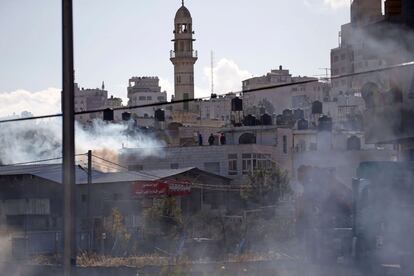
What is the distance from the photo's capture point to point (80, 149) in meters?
71.4

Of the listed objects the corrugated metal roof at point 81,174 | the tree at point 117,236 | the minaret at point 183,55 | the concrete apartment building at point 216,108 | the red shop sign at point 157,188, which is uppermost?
the minaret at point 183,55

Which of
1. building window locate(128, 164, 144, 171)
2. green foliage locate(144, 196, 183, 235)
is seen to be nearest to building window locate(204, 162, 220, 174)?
building window locate(128, 164, 144, 171)

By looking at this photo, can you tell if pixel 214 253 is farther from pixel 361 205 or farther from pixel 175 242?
pixel 361 205

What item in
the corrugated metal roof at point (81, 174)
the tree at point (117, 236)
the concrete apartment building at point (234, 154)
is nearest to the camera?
the tree at point (117, 236)

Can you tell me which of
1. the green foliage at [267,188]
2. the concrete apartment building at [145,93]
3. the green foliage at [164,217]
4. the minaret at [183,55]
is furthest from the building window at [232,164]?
the concrete apartment building at [145,93]

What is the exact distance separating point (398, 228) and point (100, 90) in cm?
17135

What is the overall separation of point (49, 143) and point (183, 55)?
165ft

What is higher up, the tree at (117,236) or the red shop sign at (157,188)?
the red shop sign at (157,188)

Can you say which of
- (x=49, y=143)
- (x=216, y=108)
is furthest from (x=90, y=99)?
(x=49, y=143)

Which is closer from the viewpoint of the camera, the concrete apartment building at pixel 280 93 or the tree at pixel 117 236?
the tree at pixel 117 236

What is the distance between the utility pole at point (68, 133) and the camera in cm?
1211

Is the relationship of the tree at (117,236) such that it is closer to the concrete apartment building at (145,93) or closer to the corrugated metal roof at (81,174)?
the corrugated metal roof at (81,174)

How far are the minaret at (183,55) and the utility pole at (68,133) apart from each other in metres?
105

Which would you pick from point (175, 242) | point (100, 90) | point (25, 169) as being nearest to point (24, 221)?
point (25, 169)
